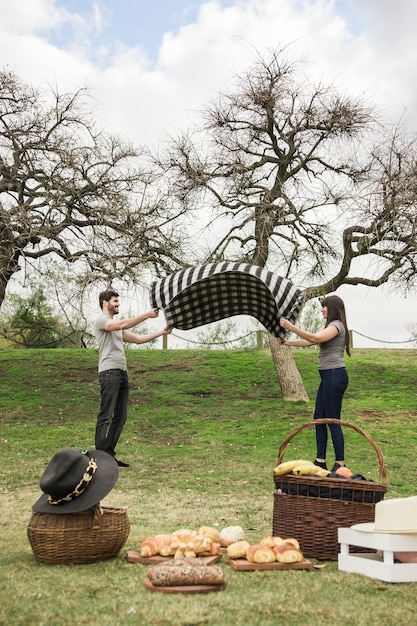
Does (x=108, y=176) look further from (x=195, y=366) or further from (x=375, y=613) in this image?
(x=375, y=613)

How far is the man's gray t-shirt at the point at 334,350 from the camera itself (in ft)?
24.6

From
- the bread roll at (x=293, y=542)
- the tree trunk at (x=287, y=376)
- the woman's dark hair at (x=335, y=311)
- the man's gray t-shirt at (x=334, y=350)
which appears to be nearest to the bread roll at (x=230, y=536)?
the bread roll at (x=293, y=542)

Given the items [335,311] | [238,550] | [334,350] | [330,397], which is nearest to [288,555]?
[238,550]

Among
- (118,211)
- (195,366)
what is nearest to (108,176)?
(118,211)

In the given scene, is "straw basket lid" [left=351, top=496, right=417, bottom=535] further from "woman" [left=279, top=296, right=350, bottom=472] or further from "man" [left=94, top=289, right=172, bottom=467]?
"man" [left=94, top=289, right=172, bottom=467]

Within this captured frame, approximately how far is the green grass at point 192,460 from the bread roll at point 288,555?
0.46 feet

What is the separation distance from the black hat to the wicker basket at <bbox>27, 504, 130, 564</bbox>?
0.09 m

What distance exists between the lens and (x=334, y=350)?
296 inches

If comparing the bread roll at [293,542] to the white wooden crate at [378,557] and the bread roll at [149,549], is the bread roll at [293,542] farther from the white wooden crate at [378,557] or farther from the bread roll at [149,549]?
Result: the bread roll at [149,549]

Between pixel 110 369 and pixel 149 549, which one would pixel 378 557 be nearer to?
pixel 149 549

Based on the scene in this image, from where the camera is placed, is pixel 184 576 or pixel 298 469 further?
pixel 298 469

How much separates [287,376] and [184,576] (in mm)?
13308

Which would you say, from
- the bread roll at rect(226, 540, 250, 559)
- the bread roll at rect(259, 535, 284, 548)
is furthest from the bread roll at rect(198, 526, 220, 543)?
the bread roll at rect(259, 535, 284, 548)

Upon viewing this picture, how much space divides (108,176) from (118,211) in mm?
1154
